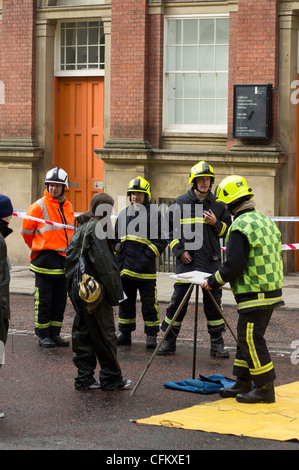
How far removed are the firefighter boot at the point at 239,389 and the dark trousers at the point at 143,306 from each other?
2.30 metres

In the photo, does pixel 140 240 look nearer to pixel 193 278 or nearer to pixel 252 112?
pixel 193 278

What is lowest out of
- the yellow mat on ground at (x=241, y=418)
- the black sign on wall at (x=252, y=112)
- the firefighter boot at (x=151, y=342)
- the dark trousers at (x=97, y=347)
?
the firefighter boot at (x=151, y=342)

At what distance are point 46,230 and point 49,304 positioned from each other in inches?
32.7

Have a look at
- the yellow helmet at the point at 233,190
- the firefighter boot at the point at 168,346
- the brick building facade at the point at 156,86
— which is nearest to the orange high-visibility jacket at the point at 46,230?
the firefighter boot at the point at 168,346

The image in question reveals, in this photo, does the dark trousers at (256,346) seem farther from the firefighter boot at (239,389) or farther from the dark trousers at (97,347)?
the dark trousers at (97,347)

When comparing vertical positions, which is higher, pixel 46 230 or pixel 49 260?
pixel 46 230

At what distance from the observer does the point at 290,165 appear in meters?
15.8

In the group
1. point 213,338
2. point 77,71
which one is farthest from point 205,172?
point 77,71

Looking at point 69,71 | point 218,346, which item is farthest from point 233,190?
point 69,71

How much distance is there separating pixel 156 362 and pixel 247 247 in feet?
7.28

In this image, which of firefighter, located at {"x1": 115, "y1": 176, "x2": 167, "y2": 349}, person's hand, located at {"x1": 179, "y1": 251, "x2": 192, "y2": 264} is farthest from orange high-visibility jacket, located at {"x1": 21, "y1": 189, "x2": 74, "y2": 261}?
person's hand, located at {"x1": 179, "y1": 251, "x2": 192, "y2": 264}

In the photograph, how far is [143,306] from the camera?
10055mm

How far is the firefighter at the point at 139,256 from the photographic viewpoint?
998cm
